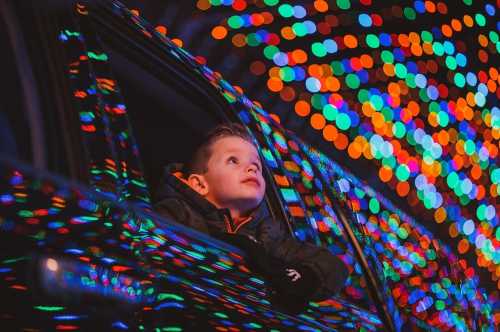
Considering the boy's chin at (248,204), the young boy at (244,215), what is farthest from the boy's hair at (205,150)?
the boy's chin at (248,204)

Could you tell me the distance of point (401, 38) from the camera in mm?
9578

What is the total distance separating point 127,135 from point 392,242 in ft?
3.75

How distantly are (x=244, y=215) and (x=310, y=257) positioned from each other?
23 centimetres

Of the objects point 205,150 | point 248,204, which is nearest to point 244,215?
point 248,204

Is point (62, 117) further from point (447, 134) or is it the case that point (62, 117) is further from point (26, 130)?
point (447, 134)

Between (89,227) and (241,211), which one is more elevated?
(241,211)

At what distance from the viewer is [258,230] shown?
1744mm

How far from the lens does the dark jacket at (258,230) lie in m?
1.49

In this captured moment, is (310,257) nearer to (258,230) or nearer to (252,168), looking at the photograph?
(258,230)

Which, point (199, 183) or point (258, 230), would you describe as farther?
point (199, 183)

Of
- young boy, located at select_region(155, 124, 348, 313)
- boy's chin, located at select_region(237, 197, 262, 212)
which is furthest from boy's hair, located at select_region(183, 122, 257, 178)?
boy's chin, located at select_region(237, 197, 262, 212)

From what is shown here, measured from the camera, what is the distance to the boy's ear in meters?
1.80

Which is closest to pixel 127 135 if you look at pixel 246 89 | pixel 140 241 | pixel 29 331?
pixel 140 241

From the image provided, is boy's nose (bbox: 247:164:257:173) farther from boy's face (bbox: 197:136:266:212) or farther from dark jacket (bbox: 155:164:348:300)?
dark jacket (bbox: 155:164:348:300)
